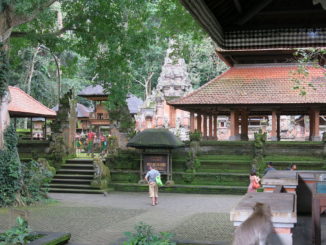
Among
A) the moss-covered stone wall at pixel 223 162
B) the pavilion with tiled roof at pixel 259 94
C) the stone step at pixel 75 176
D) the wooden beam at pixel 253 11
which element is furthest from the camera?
the pavilion with tiled roof at pixel 259 94

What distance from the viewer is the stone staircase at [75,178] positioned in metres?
20.1

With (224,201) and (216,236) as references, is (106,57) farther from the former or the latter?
(216,236)

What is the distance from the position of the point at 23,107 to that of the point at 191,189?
10.7 m

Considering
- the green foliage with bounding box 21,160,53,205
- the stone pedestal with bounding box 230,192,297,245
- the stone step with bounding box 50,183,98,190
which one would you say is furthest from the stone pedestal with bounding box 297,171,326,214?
the stone step with bounding box 50,183,98,190

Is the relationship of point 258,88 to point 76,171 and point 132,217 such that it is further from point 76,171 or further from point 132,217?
point 132,217

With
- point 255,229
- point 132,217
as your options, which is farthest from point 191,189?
point 255,229

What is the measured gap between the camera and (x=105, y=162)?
21891 millimetres

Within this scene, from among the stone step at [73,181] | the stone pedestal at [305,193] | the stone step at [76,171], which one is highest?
the stone pedestal at [305,193]

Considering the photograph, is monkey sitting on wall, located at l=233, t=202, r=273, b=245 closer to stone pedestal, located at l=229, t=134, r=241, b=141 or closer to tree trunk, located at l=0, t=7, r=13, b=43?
tree trunk, located at l=0, t=7, r=13, b=43

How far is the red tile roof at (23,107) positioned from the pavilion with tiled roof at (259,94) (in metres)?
7.63

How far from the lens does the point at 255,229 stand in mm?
4438

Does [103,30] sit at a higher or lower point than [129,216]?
higher

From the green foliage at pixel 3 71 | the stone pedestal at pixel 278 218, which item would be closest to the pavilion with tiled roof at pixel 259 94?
the green foliage at pixel 3 71

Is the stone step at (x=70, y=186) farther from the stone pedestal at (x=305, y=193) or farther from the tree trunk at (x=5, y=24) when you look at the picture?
the stone pedestal at (x=305, y=193)
